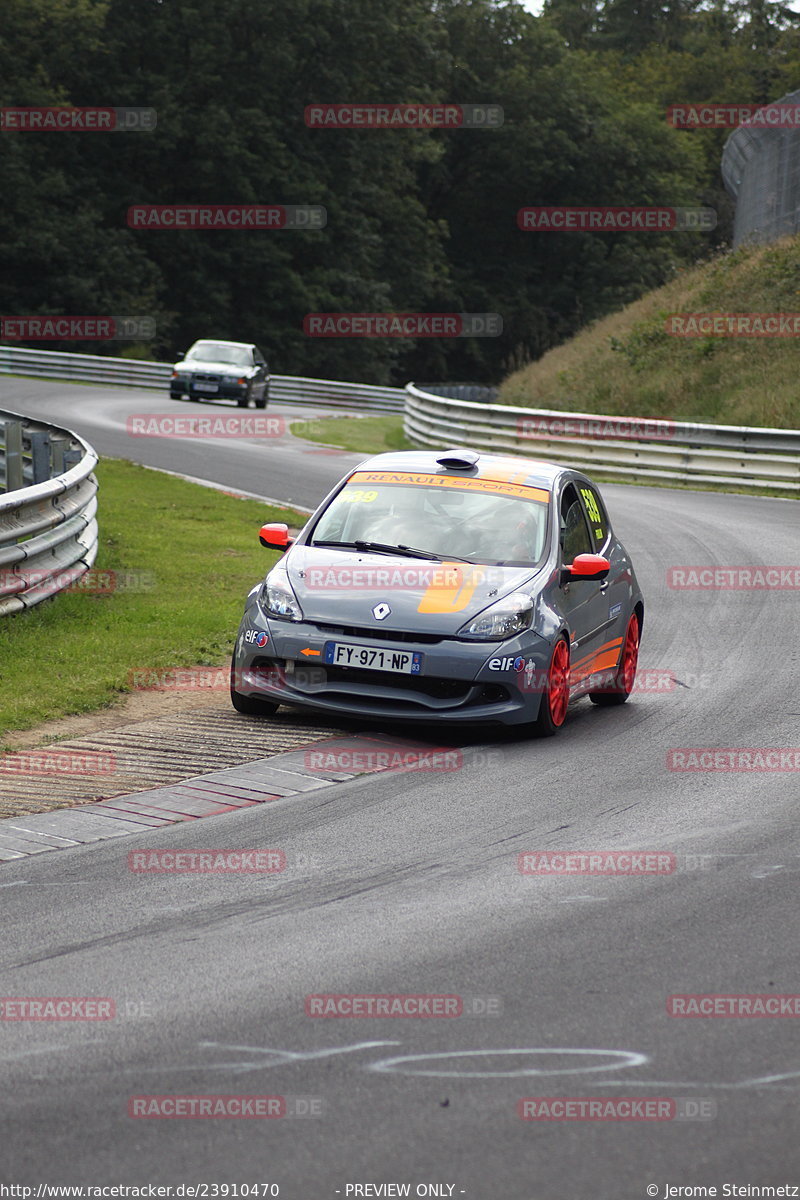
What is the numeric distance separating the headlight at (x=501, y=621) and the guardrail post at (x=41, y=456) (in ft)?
21.8

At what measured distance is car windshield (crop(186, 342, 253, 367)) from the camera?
38.8 m

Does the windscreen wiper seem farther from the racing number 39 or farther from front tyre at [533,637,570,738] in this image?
the racing number 39

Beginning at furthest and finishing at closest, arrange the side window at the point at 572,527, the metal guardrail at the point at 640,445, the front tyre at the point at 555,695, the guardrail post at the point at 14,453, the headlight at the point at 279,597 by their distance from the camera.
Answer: the metal guardrail at the point at 640,445
the guardrail post at the point at 14,453
the side window at the point at 572,527
the headlight at the point at 279,597
the front tyre at the point at 555,695

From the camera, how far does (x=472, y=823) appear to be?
7492mm

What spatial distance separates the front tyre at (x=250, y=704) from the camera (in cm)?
980

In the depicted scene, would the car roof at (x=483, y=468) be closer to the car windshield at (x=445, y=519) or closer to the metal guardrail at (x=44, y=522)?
→ the car windshield at (x=445, y=519)

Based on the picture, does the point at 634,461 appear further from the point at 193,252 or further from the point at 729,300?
the point at 193,252

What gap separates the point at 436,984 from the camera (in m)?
5.27

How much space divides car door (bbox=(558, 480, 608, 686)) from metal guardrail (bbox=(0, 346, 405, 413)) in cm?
3565

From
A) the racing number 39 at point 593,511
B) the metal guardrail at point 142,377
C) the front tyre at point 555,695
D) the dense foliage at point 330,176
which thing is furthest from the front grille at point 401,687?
the dense foliage at point 330,176

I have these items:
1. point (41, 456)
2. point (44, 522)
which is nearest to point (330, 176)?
point (41, 456)

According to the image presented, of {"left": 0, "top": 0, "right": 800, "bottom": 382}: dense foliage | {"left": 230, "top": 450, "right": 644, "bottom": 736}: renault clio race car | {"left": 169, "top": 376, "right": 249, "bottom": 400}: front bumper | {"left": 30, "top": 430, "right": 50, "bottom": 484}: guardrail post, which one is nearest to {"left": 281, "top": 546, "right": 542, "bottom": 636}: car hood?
{"left": 230, "top": 450, "right": 644, "bottom": 736}: renault clio race car

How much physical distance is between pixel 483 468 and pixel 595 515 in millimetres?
1011

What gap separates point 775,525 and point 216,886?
52.9 feet
